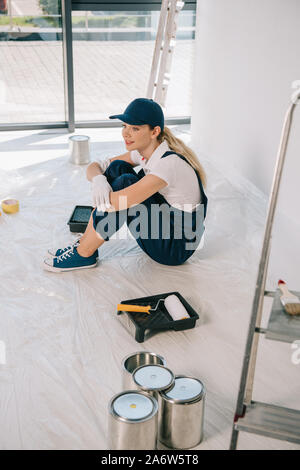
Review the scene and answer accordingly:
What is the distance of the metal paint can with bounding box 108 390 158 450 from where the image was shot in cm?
155

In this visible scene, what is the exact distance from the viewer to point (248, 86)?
357cm

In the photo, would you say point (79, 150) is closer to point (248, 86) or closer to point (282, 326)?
point (248, 86)

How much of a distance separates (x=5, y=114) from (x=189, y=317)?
3099 mm

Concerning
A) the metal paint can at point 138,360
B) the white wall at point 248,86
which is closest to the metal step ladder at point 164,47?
the white wall at point 248,86

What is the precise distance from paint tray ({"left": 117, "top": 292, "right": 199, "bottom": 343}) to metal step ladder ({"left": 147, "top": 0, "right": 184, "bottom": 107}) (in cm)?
222

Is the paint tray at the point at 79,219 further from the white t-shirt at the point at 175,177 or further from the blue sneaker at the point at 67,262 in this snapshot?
the white t-shirt at the point at 175,177

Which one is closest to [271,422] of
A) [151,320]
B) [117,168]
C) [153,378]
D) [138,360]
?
[153,378]

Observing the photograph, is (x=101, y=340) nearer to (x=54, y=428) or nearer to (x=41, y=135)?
(x=54, y=428)

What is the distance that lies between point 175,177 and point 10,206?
→ 1203 mm

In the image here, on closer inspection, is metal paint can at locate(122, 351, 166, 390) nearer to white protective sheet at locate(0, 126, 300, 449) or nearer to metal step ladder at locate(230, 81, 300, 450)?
white protective sheet at locate(0, 126, 300, 449)

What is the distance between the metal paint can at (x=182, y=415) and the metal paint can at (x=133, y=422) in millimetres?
64

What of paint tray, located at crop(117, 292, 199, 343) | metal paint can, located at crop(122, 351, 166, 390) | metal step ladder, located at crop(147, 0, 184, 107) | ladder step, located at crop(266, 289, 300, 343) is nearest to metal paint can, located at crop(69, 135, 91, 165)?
metal step ladder, located at crop(147, 0, 184, 107)

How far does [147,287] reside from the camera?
259 centimetres

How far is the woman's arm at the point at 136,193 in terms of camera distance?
243 cm
